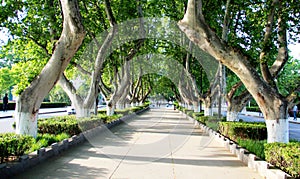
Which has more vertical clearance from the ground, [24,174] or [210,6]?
[210,6]

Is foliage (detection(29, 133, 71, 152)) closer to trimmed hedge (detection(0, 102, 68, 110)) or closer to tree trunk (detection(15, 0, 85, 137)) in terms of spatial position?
tree trunk (detection(15, 0, 85, 137))

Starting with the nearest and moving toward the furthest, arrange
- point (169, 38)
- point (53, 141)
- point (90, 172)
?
point (90, 172)
point (53, 141)
point (169, 38)

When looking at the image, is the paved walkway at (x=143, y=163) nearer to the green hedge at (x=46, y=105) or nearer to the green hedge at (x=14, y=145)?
the green hedge at (x=14, y=145)

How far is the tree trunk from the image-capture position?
296 inches

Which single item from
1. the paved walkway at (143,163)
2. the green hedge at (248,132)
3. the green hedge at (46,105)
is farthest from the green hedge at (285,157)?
the green hedge at (46,105)

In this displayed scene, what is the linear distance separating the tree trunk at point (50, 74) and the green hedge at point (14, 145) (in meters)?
1.22

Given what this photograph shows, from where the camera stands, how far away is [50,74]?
7.78 meters

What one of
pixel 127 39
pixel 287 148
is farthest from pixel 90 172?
pixel 127 39

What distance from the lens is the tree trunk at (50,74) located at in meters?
7.53

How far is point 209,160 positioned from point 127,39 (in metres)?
12.2

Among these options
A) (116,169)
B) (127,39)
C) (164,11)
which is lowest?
(116,169)

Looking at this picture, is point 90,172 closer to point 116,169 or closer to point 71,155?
point 116,169

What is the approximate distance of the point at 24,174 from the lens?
5.70m

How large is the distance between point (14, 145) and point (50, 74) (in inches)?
92.8
